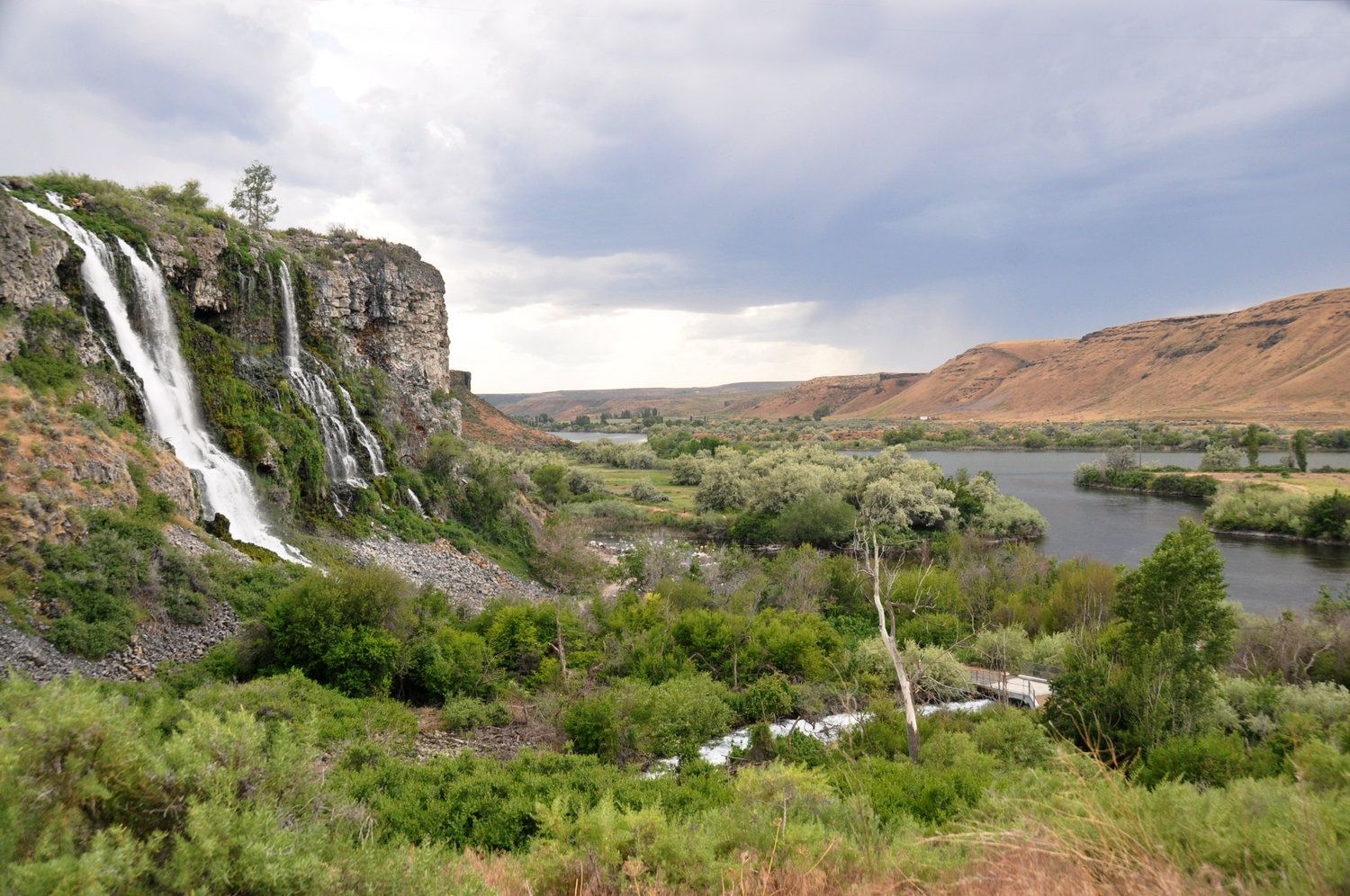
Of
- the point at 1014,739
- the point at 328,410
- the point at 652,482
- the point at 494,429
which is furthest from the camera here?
the point at 494,429

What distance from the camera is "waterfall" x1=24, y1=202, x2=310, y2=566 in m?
19.2

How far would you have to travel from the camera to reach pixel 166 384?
2056 cm

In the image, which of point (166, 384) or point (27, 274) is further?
point (166, 384)

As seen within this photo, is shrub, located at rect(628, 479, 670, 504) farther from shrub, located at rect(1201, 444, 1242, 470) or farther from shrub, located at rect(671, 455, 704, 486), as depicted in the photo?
shrub, located at rect(1201, 444, 1242, 470)

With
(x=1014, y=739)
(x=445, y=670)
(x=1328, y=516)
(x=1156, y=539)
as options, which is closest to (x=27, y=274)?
(x=445, y=670)

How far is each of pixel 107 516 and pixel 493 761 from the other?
408 inches

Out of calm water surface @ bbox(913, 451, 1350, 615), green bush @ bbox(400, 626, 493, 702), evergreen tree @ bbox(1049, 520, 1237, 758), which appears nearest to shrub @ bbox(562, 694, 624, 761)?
green bush @ bbox(400, 626, 493, 702)

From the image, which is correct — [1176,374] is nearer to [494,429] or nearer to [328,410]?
[494,429]

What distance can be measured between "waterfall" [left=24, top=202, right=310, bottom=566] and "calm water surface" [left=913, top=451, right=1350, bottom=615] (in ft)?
102

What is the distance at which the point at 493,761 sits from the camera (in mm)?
10367

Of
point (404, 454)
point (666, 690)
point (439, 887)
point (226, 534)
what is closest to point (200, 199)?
point (404, 454)

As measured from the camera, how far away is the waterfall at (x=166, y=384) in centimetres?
1925

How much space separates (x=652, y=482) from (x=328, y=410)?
35829 millimetres

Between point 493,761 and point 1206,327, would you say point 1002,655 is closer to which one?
point 493,761
